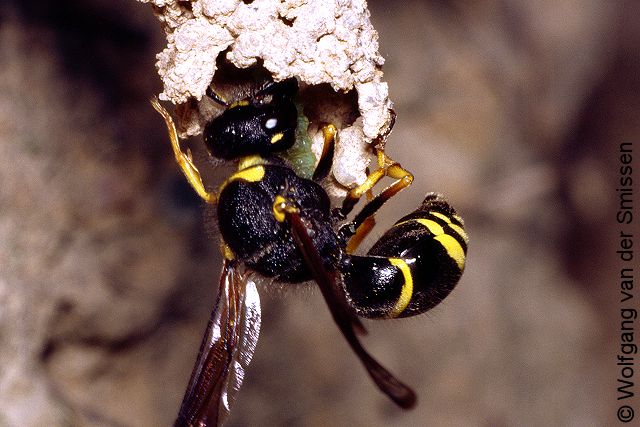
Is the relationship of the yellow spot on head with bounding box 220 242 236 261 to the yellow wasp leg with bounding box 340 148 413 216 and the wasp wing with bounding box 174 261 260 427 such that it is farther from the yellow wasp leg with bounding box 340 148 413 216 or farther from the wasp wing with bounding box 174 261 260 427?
the yellow wasp leg with bounding box 340 148 413 216

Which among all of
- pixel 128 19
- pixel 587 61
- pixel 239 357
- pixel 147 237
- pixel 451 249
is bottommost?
pixel 239 357

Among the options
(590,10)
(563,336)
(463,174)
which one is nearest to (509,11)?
(590,10)

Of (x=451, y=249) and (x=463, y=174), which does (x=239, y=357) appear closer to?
(x=451, y=249)

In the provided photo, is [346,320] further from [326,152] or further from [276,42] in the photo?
[276,42]

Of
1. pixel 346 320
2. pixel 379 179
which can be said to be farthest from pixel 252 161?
pixel 346 320

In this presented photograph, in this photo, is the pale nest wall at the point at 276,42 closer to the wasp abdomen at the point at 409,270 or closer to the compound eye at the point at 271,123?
the compound eye at the point at 271,123
